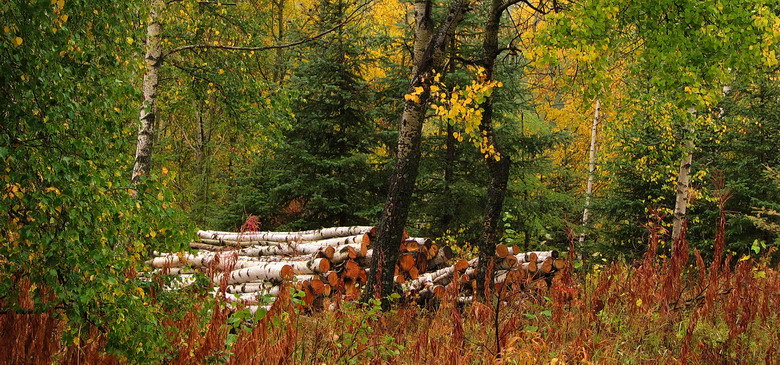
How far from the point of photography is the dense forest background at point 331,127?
2.48 m

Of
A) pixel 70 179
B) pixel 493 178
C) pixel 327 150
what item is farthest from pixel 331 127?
pixel 70 179

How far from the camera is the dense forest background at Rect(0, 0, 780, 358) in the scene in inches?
97.7

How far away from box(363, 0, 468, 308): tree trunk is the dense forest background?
0.39 m

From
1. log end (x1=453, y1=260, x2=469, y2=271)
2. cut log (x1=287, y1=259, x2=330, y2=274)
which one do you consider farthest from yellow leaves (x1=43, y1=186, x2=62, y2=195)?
log end (x1=453, y1=260, x2=469, y2=271)

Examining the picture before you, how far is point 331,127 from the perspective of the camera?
1157 centimetres

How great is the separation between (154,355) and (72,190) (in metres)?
1.10

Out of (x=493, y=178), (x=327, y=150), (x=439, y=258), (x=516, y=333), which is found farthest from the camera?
(x=327, y=150)

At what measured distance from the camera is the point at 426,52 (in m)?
5.98

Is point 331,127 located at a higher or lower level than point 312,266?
higher

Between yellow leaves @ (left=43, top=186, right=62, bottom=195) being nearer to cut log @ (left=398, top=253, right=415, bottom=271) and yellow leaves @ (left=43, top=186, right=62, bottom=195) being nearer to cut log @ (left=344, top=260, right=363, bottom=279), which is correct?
cut log @ (left=344, top=260, right=363, bottom=279)

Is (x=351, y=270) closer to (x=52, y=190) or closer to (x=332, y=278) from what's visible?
(x=332, y=278)

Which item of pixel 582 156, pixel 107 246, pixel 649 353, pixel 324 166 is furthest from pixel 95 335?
pixel 582 156

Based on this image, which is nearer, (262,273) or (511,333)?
(511,333)

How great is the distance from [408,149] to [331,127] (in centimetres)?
578
